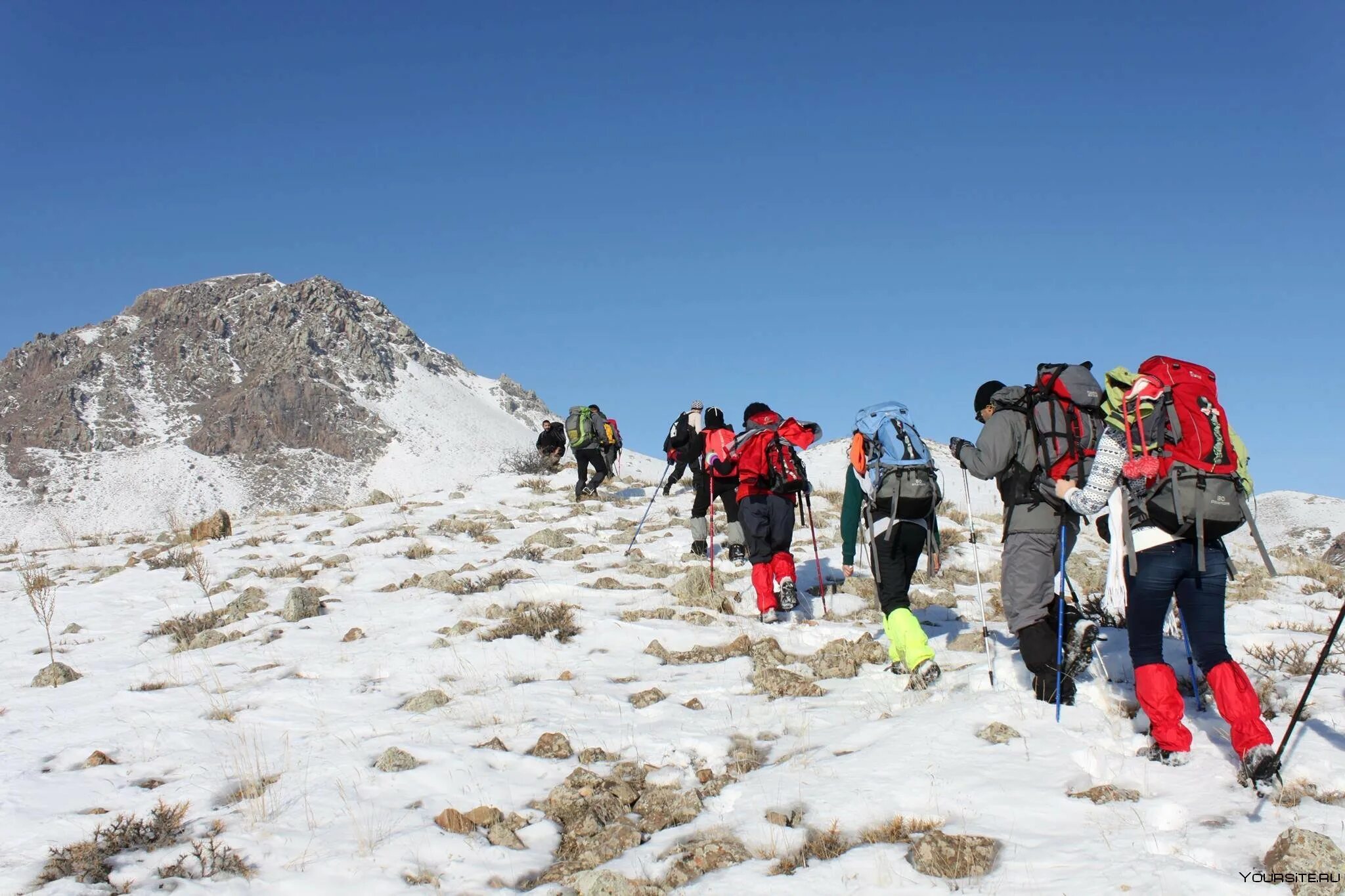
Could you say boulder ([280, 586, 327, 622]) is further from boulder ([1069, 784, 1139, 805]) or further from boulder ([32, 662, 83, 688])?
boulder ([1069, 784, 1139, 805])

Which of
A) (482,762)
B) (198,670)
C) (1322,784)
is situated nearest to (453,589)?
(198,670)

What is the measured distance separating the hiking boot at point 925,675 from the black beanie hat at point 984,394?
1.82 metres

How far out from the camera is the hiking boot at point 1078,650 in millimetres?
5191

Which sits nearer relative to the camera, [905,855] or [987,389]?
[905,855]

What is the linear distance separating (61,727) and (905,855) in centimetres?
570

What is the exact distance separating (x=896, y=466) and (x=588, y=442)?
1056 cm

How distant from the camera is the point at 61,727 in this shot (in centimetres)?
582

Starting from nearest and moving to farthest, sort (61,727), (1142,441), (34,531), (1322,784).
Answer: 1. (1322,784)
2. (1142,441)
3. (61,727)
4. (34,531)

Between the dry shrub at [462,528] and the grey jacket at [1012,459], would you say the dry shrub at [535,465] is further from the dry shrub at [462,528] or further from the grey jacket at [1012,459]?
the grey jacket at [1012,459]

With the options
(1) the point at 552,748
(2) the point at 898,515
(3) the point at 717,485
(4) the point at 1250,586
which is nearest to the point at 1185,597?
(2) the point at 898,515

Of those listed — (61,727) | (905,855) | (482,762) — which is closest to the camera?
(905,855)

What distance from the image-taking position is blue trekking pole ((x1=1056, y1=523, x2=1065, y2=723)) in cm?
498

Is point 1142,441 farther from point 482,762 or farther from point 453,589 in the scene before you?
point 453,589

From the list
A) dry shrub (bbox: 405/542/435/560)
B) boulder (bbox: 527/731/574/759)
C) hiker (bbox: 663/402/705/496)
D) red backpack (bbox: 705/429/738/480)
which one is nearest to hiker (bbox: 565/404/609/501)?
hiker (bbox: 663/402/705/496)
